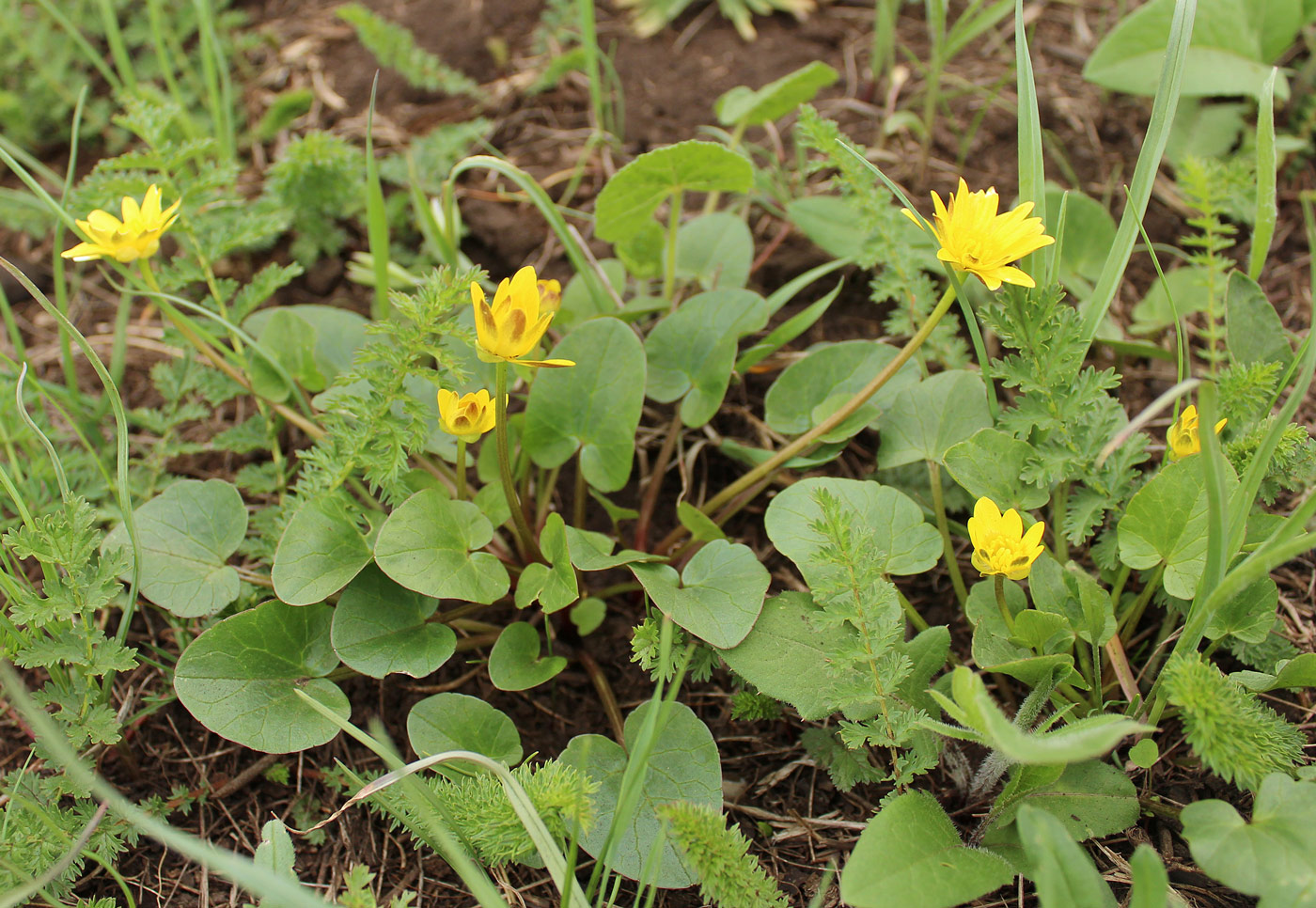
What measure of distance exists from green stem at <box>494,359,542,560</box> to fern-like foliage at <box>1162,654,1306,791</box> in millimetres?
1212

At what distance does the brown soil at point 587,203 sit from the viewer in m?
1.79

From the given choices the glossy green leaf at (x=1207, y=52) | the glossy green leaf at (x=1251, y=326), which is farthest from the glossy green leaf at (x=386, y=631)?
the glossy green leaf at (x=1207, y=52)

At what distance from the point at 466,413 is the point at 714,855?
2.85 feet

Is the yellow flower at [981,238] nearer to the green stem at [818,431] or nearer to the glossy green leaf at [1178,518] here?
the green stem at [818,431]

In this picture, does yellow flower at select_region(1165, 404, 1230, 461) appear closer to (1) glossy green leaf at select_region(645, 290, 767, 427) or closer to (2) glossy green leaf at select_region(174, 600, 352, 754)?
(1) glossy green leaf at select_region(645, 290, 767, 427)

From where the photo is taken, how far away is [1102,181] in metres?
2.85

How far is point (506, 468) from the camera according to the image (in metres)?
1.82

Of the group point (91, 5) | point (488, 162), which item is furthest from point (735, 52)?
point (91, 5)

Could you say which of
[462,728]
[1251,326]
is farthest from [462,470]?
[1251,326]

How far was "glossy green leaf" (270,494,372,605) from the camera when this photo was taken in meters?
1.71

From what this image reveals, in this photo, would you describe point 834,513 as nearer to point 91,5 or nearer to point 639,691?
point 639,691

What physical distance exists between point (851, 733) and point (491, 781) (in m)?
0.62

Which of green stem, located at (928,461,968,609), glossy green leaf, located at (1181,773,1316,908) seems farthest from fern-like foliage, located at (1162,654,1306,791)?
green stem, located at (928,461,968,609)

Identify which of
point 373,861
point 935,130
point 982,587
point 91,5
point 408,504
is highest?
point 91,5
